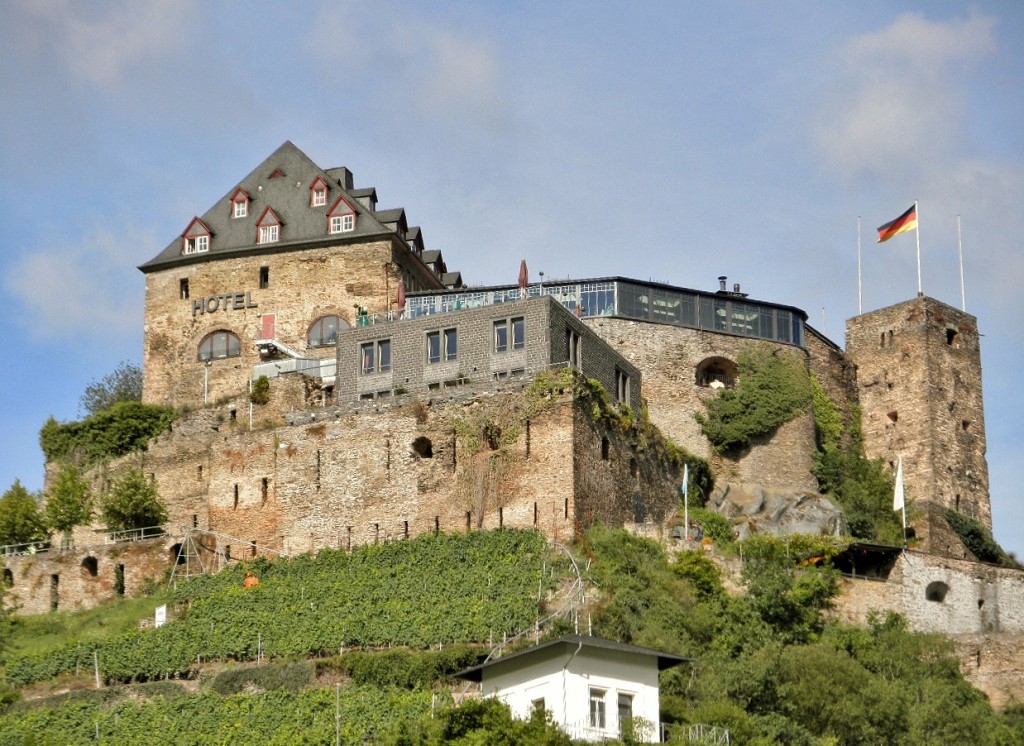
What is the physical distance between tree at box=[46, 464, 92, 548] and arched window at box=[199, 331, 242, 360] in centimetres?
923

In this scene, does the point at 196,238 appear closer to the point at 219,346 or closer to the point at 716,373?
the point at 219,346

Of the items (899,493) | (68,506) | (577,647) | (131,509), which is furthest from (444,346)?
(577,647)

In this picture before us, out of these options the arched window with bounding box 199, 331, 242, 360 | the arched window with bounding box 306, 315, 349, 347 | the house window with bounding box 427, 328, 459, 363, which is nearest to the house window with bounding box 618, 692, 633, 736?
the house window with bounding box 427, 328, 459, 363

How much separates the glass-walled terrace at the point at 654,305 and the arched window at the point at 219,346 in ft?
26.3

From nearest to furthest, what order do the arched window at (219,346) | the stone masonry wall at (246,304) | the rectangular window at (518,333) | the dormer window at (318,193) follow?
the rectangular window at (518,333) < the stone masonry wall at (246,304) < the arched window at (219,346) < the dormer window at (318,193)

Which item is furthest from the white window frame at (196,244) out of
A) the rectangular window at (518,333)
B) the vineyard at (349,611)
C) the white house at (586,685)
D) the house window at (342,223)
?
the white house at (586,685)

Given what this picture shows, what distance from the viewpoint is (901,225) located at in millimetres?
82625

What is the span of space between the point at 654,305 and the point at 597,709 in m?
35.3

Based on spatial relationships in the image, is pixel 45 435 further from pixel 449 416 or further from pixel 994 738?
pixel 994 738

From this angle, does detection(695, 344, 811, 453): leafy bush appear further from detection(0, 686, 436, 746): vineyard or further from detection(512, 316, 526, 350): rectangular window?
detection(0, 686, 436, 746): vineyard

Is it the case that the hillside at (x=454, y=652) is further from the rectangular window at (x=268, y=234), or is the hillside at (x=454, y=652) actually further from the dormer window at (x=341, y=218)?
the rectangular window at (x=268, y=234)

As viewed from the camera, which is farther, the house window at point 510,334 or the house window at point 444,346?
the house window at point 444,346

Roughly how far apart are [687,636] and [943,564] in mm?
12363

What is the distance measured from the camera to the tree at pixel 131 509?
74.7 m
